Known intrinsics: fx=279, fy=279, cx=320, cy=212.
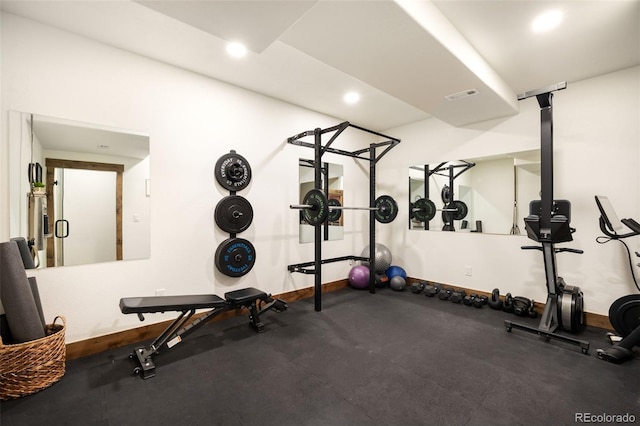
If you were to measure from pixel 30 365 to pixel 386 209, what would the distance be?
4.19m

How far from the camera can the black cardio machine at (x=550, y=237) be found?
2.63m

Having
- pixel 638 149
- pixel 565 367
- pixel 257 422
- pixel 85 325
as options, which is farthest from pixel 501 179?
pixel 85 325

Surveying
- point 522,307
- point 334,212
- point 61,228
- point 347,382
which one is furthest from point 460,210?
point 61,228

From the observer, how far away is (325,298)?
4059mm

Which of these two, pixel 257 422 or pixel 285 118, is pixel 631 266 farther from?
pixel 285 118

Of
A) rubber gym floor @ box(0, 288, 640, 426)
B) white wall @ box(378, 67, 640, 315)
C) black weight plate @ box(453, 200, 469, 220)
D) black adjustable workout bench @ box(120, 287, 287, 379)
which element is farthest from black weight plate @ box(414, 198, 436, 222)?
black adjustable workout bench @ box(120, 287, 287, 379)

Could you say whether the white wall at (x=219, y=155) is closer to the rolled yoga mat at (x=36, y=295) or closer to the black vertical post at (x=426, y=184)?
the rolled yoga mat at (x=36, y=295)

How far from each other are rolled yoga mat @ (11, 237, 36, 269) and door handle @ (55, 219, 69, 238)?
0.23 meters

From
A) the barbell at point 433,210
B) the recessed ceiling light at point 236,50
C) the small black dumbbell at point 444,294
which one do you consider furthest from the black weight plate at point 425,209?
the recessed ceiling light at point 236,50

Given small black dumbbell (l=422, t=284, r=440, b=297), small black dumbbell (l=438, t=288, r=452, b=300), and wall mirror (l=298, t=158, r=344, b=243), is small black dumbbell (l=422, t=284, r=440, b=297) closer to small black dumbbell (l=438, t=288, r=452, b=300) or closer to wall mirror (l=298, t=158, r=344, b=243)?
small black dumbbell (l=438, t=288, r=452, b=300)

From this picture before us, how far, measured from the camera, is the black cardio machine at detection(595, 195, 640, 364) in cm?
226

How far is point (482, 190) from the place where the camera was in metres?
3.98

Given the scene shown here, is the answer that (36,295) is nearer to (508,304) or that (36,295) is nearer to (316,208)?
(316,208)

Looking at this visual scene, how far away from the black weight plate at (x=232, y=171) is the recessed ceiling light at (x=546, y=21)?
3000 millimetres
